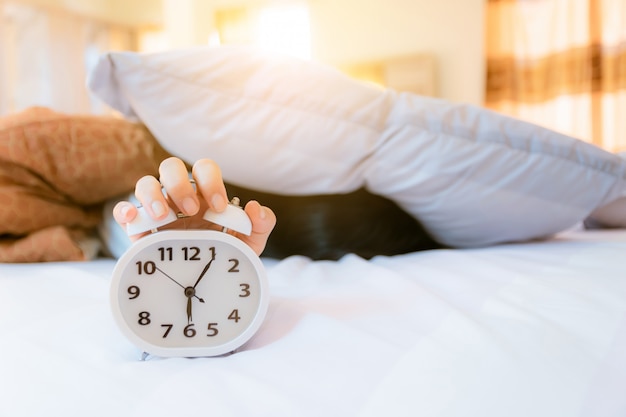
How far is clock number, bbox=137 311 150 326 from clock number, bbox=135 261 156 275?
0.03 metres

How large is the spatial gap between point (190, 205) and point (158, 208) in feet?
0.09

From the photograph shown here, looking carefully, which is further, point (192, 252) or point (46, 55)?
point (46, 55)

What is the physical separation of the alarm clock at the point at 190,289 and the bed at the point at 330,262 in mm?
22

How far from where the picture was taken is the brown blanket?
711 millimetres

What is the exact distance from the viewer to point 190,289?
43 centimetres

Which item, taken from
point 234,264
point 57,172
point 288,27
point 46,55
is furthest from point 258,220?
point 46,55

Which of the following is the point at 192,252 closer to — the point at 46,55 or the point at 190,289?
the point at 190,289

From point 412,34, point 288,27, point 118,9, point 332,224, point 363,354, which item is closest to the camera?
point 363,354

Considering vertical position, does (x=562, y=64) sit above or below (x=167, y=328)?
above

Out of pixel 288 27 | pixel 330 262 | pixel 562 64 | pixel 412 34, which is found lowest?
pixel 330 262

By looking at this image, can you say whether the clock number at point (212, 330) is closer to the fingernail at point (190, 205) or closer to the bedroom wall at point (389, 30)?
the fingernail at point (190, 205)

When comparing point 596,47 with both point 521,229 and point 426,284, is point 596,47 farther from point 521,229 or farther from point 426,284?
point 426,284

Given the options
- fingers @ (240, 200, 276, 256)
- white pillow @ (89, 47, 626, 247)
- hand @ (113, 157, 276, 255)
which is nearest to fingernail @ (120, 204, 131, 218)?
hand @ (113, 157, 276, 255)

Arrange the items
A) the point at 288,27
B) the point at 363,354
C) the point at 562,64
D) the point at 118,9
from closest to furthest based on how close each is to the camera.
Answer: the point at 363,354 < the point at 562,64 < the point at 288,27 < the point at 118,9
